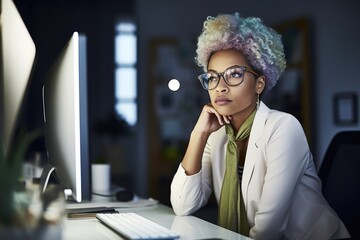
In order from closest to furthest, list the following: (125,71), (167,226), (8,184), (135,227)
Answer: (8,184) → (135,227) → (167,226) → (125,71)

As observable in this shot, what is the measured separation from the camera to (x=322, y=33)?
3.84 meters

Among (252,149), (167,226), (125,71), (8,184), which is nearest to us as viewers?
(8,184)

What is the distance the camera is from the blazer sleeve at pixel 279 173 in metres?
1.55

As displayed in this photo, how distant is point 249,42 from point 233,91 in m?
0.15

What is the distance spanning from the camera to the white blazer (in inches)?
61.4

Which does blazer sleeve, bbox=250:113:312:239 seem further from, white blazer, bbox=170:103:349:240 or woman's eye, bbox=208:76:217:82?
woman's eye, bbox=208:76:217:82

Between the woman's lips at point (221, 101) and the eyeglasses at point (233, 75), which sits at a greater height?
the eyeglasses at point (233, 75)

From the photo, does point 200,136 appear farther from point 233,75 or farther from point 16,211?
point 16,211

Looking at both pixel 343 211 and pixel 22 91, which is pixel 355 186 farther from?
pixel 22 91

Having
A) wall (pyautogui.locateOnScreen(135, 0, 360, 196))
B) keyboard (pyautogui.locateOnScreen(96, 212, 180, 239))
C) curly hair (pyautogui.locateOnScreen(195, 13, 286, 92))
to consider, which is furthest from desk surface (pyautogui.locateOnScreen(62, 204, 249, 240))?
wall (pyautogui.locateOnScreen(135, 0, 360, 196))

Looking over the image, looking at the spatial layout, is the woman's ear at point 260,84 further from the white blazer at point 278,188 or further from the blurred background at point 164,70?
the blurred background at point 164,70

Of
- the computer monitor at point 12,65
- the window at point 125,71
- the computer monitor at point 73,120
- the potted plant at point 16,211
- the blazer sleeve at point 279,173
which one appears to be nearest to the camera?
the potted plant at point 16,211

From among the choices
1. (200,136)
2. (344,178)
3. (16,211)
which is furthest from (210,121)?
(16,211)

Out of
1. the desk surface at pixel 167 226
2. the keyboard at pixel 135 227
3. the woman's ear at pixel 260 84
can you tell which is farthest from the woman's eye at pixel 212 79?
the keyboard at pixel 135 227
